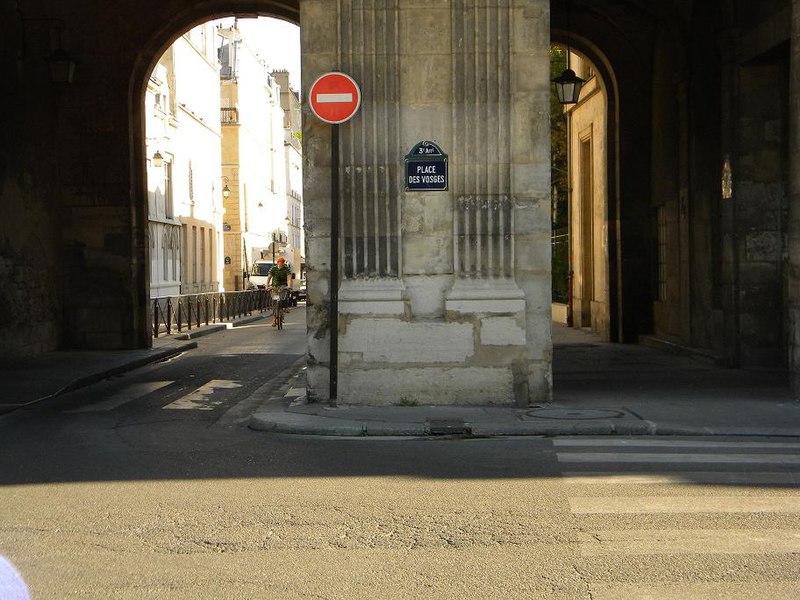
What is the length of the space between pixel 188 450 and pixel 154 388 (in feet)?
18.5

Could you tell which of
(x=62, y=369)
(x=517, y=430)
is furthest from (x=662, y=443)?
(x=62, y=369)

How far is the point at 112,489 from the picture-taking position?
7129 mm

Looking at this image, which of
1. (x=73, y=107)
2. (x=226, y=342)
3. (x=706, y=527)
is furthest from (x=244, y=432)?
(x=226, y=342)

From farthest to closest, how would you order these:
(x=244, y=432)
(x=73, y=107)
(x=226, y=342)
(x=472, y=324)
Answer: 1. (x=226, y=342)
2. (x=73, y=107)
3. (x=472, y=324)
4. (x=244, y=432)

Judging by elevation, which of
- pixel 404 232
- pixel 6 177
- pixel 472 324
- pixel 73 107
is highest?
pixel 73 107

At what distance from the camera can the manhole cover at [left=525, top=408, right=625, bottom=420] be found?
33.2 ft

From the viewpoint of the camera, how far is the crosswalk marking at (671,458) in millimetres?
8000

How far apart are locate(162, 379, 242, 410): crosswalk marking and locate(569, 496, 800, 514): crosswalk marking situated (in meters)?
6.25

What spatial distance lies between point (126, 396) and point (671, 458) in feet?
23.8

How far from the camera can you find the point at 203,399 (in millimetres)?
12891

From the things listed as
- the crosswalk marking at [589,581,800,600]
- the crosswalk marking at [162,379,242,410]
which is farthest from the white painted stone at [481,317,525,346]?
the crosswalk marking at [589,581,800,600]

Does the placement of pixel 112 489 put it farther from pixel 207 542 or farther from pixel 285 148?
pixel 285 148

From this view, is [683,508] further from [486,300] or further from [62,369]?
[62,369]

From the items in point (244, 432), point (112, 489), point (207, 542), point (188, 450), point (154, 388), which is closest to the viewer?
point (207, 542)
